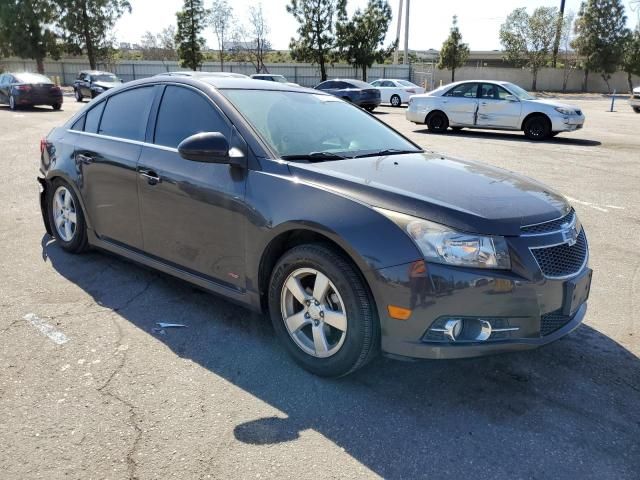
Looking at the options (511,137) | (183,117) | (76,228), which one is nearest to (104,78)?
(511,137)

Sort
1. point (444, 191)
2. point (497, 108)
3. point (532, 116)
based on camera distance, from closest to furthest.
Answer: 1. point (444, 191)
2. point (532, 116)
3. point (497, 108)

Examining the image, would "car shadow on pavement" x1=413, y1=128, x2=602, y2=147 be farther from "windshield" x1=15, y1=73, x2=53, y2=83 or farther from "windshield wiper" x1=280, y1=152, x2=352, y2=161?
"windshield" x1=15, y1=73, x2=53, y2=83

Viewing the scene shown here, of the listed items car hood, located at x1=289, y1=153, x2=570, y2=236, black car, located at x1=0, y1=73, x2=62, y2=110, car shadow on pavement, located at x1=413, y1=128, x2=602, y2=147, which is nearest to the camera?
car hood, located at x1=289, y1=153, x2=570, y2=236

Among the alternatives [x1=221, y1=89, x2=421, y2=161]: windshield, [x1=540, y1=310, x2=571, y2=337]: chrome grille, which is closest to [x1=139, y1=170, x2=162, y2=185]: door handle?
[x1=221, y1=89, x2=421, y2=161]: windshield

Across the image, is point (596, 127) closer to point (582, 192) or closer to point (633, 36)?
point (582, 192)

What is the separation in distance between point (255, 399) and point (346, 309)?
0.70 meters

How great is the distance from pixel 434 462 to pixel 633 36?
61.8 m

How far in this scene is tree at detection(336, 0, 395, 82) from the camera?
148 feet

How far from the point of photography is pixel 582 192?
8359mm

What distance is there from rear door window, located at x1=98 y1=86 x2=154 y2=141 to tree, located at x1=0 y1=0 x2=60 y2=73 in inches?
1928

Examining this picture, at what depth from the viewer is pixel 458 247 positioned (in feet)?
9.21


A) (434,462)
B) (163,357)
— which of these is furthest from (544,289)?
(163,357)

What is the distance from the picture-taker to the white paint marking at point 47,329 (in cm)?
370

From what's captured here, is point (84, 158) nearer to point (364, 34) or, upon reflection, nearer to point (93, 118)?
point (93, 118)
